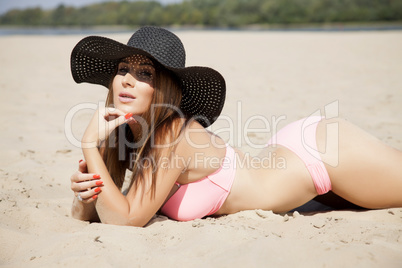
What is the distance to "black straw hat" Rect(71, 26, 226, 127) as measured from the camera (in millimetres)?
2271

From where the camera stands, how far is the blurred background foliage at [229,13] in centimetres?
4600

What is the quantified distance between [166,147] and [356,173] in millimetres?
1208

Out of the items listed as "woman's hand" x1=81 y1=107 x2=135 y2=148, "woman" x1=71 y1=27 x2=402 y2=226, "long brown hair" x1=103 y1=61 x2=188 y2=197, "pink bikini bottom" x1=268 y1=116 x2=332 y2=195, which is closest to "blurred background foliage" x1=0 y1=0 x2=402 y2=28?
"pink bikini bottom" x1=268 y1=116 x2=332 y2=195

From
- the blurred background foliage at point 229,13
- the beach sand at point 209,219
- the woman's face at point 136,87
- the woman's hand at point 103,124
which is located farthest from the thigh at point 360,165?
the blurred background foliage at point 229,13

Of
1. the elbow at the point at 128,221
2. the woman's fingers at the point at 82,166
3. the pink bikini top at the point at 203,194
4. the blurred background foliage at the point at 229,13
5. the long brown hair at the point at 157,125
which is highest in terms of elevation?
the blurred background foliage at the point at 229,13

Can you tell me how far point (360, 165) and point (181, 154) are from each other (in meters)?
1.12

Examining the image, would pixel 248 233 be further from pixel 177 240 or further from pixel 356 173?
pixel 356 173

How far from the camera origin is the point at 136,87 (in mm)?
2277

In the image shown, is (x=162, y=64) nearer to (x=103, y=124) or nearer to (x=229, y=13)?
(x=103, y=124)

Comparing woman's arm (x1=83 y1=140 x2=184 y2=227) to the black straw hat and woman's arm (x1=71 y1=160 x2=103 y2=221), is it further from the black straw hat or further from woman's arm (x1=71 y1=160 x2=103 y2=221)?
the black straw hat

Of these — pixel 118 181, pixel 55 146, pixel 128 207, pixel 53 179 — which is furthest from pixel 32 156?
pixel 128 207

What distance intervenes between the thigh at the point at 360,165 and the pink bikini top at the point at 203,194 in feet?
2.06

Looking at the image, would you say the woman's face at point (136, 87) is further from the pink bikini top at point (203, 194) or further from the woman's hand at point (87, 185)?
the pink bikini top at point (203, 194)

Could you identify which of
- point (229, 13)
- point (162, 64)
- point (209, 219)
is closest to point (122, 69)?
point (162, 64)
